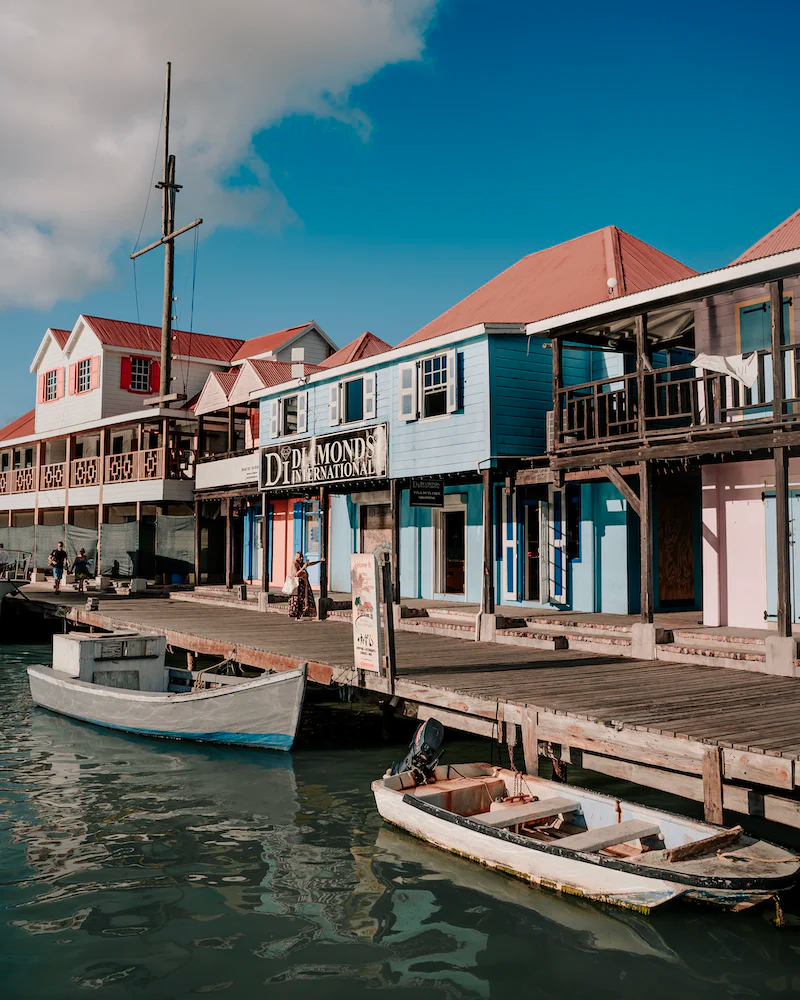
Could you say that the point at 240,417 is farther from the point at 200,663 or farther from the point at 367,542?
the point at 200,663

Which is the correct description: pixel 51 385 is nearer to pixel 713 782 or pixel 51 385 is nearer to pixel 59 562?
pixel 59 562

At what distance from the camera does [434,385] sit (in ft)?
A: 64.1

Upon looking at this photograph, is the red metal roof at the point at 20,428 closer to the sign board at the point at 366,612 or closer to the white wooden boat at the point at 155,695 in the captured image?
the white wooden boat at the point at 155,695

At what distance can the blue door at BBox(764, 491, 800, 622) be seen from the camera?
565 inches

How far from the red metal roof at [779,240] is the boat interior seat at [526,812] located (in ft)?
34.9

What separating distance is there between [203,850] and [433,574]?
47.2 ft

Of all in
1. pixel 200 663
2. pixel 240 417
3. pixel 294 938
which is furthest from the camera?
pixel 240 417

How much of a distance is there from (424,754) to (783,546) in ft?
18.5

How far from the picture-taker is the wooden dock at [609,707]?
Answer: 25.5 ft

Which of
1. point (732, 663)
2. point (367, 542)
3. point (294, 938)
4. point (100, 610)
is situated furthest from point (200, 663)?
point (294, 938)

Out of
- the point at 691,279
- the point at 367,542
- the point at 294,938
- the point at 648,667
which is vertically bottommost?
the point at 294,938

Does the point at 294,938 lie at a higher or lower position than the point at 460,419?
lower

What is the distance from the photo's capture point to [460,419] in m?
18.8

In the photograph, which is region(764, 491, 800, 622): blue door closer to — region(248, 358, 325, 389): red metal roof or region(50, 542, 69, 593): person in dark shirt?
region(248, 358, 325, 389): red metal roof
